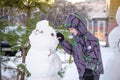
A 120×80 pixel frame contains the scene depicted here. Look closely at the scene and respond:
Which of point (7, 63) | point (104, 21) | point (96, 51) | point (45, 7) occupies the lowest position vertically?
point (104, 21)

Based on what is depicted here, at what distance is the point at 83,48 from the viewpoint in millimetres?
3857

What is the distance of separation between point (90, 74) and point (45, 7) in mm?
1795

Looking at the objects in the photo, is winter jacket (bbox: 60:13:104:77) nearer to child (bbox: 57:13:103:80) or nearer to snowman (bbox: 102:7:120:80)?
child (bbox: 57:13:103:80)

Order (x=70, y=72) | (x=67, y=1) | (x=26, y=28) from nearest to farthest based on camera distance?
(x=26, y=28) < (x=70, y=72) < (x=67, y=1)

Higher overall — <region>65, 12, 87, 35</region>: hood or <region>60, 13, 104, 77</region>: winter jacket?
<region>65, 12, 87, 35</region>: hood

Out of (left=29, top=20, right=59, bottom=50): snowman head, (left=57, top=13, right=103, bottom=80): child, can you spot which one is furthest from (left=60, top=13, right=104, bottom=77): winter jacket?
(left=29, top=20, right=59, bottom=50): snowman head

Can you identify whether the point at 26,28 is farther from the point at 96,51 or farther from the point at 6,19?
the point at 96,51

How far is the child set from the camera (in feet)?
12.6

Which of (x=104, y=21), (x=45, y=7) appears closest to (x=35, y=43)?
(x=45, y=7)

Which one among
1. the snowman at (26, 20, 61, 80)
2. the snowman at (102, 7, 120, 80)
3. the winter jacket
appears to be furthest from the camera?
the snowman at (102, 7, 120, 80)

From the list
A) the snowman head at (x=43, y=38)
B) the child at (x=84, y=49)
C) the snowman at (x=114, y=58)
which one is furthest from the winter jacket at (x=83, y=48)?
the snowman at (x=114, y=58)

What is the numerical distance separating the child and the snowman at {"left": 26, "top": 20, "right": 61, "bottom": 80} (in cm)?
26

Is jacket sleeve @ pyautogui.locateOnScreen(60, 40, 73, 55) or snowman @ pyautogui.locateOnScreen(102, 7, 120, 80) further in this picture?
snowman @ pyautogui.locateOnScreen(102, 7, 120, 80)

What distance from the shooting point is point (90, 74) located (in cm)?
391
